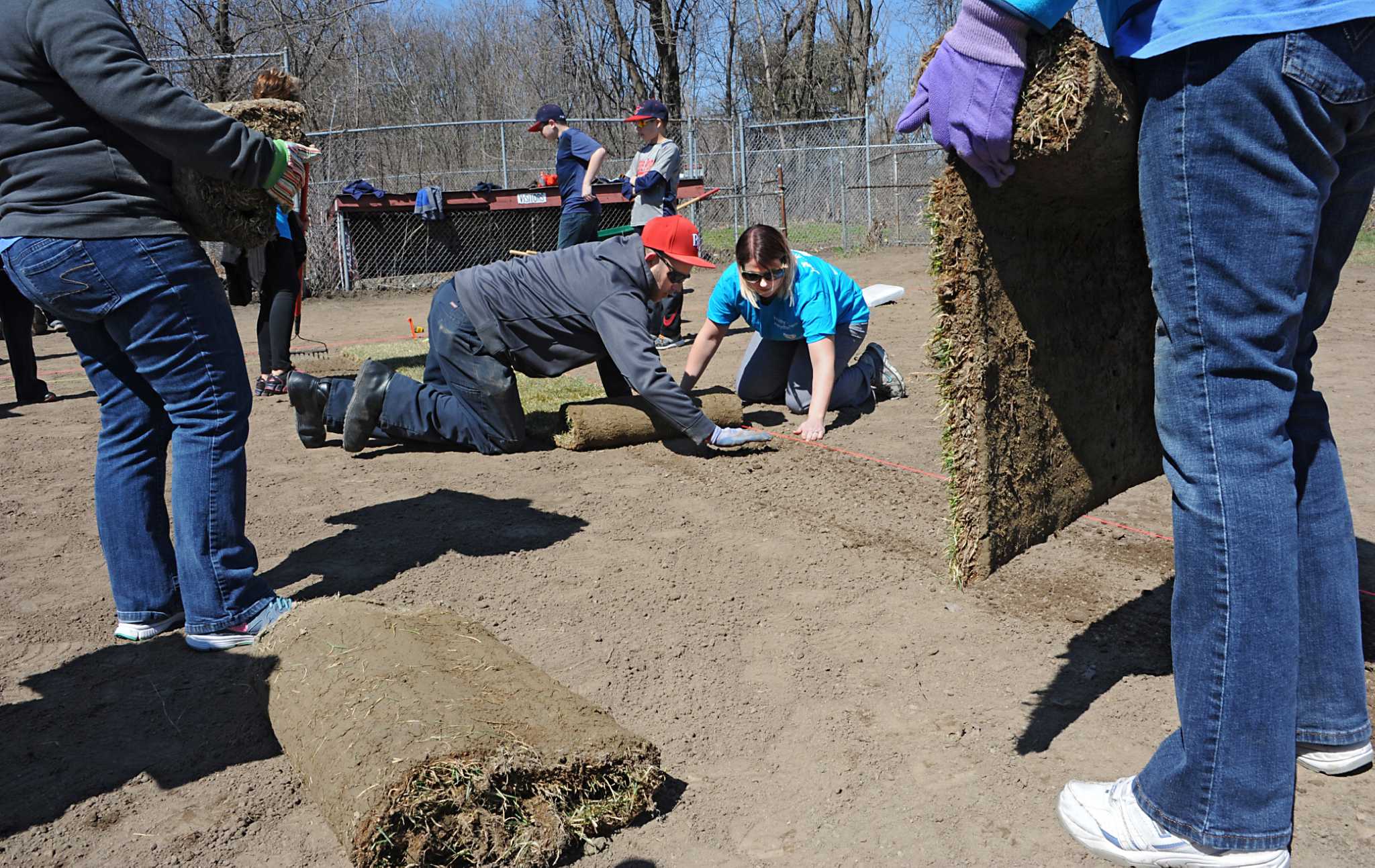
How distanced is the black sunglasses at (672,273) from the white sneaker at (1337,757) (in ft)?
10.8

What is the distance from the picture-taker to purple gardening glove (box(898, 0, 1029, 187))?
5.67ft

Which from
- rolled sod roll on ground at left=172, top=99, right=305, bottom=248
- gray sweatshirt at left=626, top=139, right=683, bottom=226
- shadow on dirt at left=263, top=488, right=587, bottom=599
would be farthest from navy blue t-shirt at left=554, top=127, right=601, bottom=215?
rolled sod roll on ground at left=172, top=99, right=305, bottom=248

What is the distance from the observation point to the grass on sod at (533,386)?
18.6ft

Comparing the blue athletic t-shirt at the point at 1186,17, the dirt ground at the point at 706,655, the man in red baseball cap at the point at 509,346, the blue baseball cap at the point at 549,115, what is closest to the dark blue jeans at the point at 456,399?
the man in red baseball cap at the point at 509,346

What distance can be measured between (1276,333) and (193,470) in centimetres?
264

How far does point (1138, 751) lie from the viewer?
2311mm

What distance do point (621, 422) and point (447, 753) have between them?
3.45 meters

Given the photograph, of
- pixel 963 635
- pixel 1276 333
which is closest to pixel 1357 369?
pixel 963 635

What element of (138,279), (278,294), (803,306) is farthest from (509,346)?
(138,279)

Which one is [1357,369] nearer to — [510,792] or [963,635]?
[963,635]

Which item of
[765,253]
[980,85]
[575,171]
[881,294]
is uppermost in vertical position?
[575,171]

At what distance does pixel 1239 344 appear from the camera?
1.68 meters

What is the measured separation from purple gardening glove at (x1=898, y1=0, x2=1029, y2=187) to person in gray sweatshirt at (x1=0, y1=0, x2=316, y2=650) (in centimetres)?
188

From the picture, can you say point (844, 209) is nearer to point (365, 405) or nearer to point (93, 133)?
point (365, 405)
